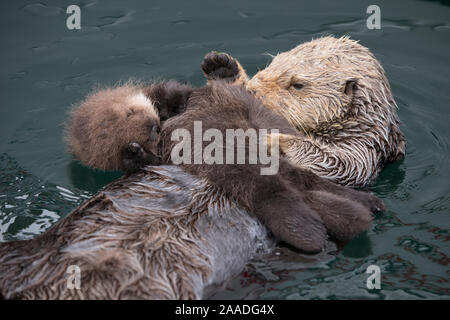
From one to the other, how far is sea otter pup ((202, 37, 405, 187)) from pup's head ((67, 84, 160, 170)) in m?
0.90

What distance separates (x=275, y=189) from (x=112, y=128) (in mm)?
1340

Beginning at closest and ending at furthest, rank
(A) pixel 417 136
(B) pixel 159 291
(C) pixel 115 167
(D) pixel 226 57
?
(B) pixel 159 291 → (C) pixel 115 167 → (D) pixel 226 57 → (A) pixel 417 136

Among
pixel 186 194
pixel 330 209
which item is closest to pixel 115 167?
pixel 186 194

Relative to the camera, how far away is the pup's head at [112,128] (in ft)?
13.4

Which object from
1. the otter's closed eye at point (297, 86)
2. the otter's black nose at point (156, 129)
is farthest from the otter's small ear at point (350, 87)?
the otter's black nose at point (156, 129)

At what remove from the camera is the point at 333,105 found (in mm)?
4273

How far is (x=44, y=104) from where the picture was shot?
5.70 meters

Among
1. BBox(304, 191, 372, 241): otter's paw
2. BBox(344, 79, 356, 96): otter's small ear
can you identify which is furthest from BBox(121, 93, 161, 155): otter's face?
BBox(344, 79, 356, 96): otter's small ear

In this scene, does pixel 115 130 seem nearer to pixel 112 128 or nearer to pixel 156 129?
pixel 112 128

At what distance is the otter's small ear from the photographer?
166 inches

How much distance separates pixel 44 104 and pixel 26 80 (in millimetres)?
542

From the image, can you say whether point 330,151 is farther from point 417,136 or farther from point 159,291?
point 159,291

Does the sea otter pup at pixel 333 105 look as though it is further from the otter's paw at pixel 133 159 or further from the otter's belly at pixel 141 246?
the otter's paw at pixel 133 159

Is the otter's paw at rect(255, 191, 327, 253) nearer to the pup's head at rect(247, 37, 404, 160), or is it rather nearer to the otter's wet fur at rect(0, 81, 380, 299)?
the otter's wet fur at rect(0, 81, 380, 299)
